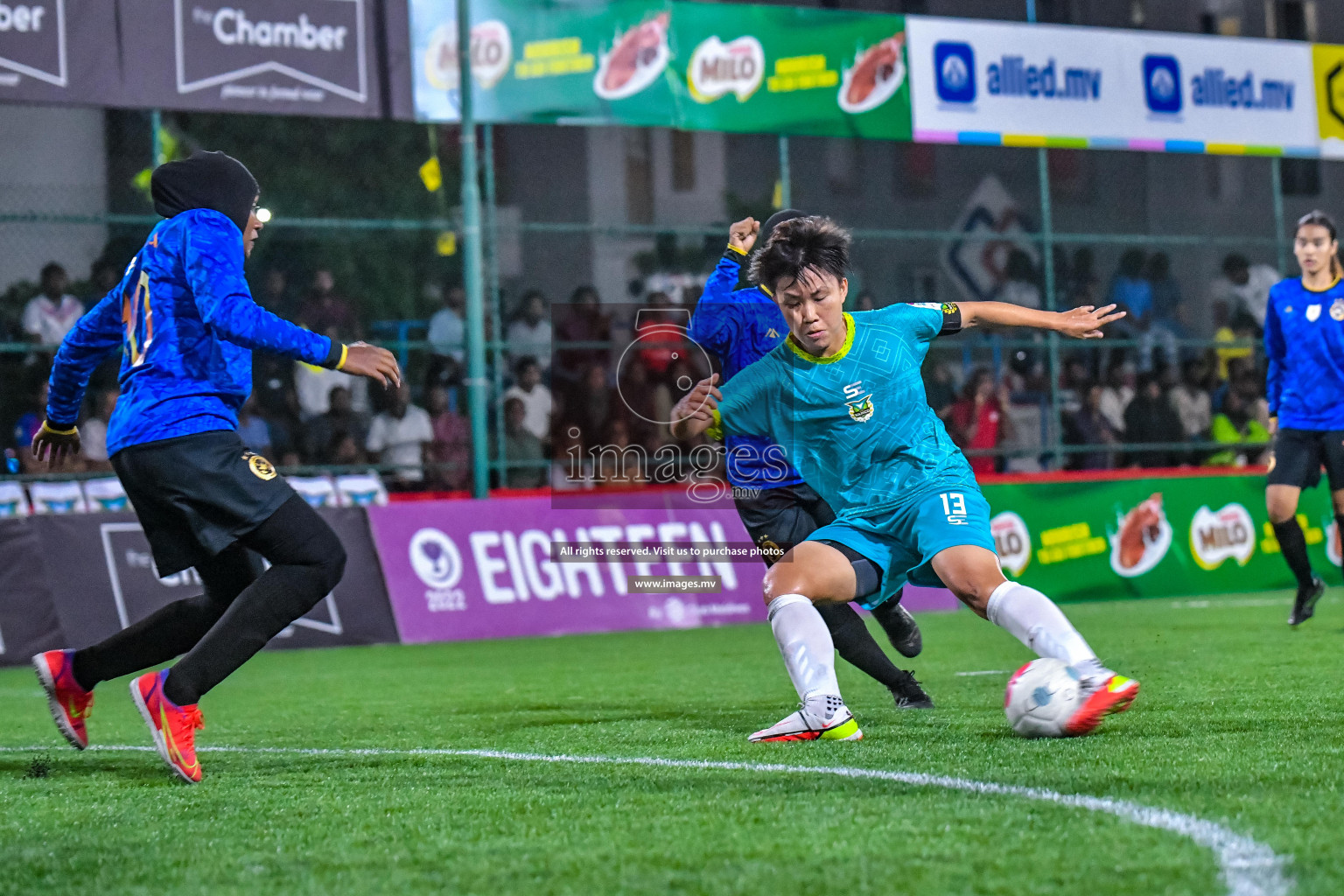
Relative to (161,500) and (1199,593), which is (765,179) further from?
(161,500)

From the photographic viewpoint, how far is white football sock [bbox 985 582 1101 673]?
503cm

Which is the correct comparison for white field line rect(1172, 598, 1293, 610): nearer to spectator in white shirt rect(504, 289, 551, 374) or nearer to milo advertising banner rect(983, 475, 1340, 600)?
milo advertising banner rect(983, 475, 1340, 600)

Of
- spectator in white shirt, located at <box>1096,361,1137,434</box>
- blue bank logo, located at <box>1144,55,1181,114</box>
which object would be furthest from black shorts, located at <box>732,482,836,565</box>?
blue bank logo, located at <box>1144,55,1181,114</box>

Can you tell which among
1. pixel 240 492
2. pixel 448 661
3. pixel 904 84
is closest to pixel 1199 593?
pixel 904 84

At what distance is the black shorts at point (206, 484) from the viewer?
517 cm

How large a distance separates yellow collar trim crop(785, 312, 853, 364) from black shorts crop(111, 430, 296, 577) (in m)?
1.66

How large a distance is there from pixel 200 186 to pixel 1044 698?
9.87ft

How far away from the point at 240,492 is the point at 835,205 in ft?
99.2

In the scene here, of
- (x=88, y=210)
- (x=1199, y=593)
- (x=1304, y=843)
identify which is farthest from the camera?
(x=88, y=210)

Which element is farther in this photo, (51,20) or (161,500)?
(51,20)

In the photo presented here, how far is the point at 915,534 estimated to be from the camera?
542 cm

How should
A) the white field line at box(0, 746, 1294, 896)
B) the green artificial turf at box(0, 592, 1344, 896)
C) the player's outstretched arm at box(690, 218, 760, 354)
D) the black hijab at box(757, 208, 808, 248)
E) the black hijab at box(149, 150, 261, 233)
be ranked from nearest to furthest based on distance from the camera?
the white field line at box(0, 746, 1294, 896) → the green artificial turf at box(0, 592, 1344, 896) → the black hijab at box(149, 150, 261, 233) → the black hijab at box(757, 208, 808, 248) → the player's outstretched arm at box(690, 218, 760, 354)

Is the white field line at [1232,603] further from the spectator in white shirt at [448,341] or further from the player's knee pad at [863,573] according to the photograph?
the player's knee pad at [863,573]

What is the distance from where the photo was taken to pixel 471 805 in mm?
4395
